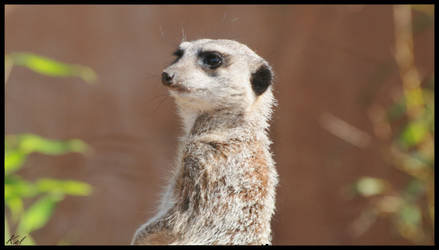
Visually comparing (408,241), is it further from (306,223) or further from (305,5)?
(305,5)

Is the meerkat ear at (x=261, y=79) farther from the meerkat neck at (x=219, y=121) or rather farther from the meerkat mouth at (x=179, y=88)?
the meerkat mouth at (x=179, y=88)

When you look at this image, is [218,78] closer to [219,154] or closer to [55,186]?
[219,154]

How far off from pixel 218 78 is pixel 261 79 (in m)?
0.15

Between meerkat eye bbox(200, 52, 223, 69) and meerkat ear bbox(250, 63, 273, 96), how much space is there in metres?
0.13

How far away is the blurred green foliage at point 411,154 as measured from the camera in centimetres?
378

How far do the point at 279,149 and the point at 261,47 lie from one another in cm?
84

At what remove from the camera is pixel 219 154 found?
1.85 m

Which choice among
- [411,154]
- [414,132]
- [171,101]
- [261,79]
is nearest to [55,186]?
[261,79]

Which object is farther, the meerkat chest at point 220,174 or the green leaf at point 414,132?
the green leaf at point 414,132

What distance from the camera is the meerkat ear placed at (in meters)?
1.98

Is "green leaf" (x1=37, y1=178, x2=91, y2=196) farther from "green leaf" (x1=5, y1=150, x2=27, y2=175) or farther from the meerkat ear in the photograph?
the meerkat ear

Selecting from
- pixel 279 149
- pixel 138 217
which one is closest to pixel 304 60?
pixel 279 149

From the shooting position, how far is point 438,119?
3.71 metres

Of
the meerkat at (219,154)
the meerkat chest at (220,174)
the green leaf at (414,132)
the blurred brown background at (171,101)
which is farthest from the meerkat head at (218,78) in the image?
the blurred brown background at (171,101)
